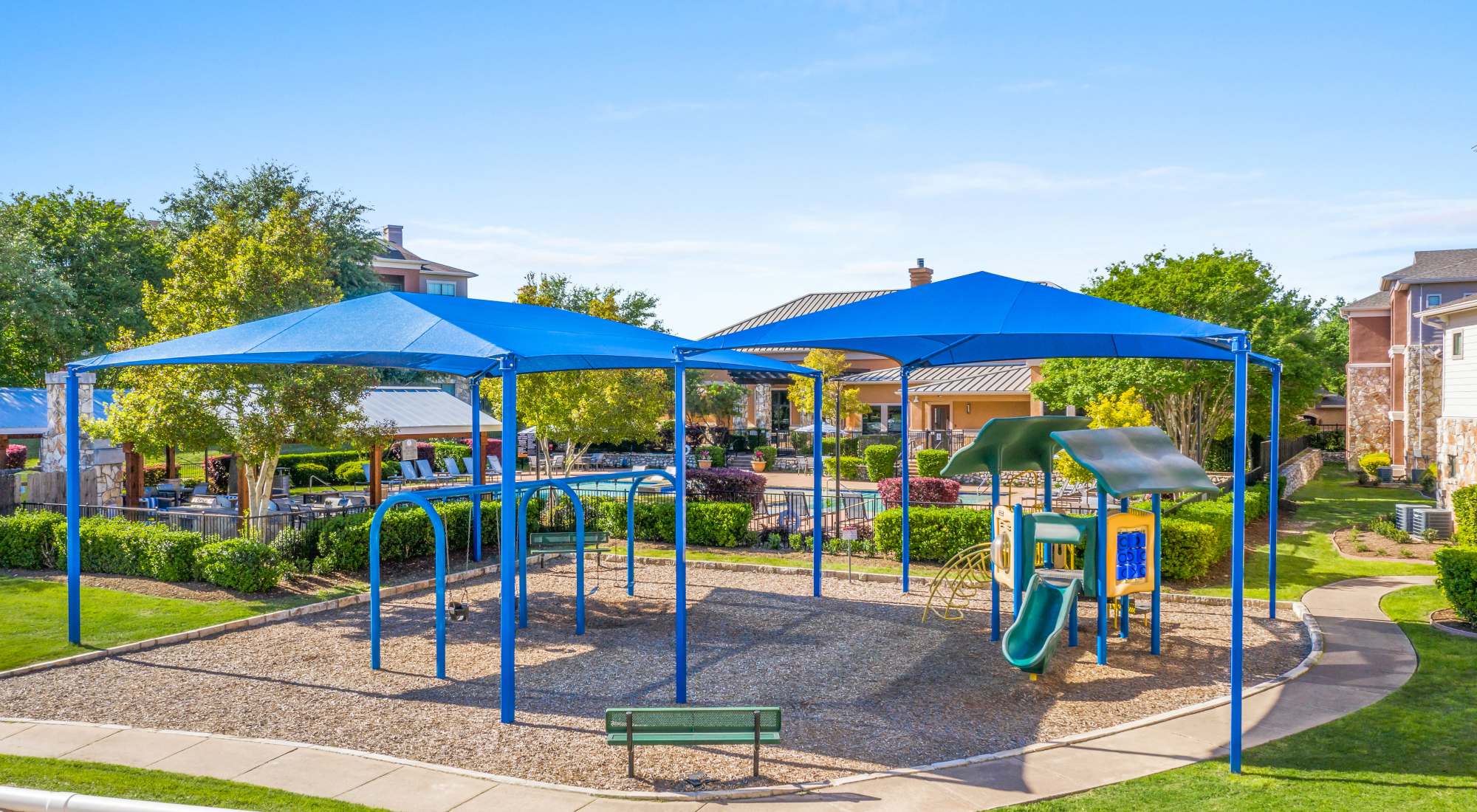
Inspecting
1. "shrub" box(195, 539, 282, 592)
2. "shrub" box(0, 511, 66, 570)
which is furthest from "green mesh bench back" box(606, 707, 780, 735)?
"shrub" box(0, 511, 66, 570)

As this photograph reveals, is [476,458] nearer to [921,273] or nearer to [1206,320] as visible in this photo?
[1206,320]

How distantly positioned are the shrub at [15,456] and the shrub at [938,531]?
34194mm

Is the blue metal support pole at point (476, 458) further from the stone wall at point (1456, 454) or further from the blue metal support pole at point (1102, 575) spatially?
the stone wall at point (1456, 454)

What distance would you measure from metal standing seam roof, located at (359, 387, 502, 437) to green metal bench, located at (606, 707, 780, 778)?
60.6 feet

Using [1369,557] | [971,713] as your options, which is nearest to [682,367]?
[971,713]

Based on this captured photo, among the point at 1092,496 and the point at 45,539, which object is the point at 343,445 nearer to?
the point at 45,539

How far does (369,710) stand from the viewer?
345 inches

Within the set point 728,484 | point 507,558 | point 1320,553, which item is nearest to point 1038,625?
point 507,558

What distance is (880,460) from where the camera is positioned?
32438 millimetres

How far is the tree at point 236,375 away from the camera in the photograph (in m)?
14.7

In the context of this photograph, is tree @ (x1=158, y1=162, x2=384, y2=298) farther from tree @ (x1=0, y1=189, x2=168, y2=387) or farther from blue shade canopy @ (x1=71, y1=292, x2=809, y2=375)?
blue shade canopy @ (x1=71, y1=292, x2=809, y2=375)

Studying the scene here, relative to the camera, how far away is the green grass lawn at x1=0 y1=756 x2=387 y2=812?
21.2 feet

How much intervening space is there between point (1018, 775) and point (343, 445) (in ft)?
43.1

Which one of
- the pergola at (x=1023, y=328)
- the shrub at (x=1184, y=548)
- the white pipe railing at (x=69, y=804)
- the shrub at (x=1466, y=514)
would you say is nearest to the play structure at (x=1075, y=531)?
the pergola at (x=1023, y=328)
